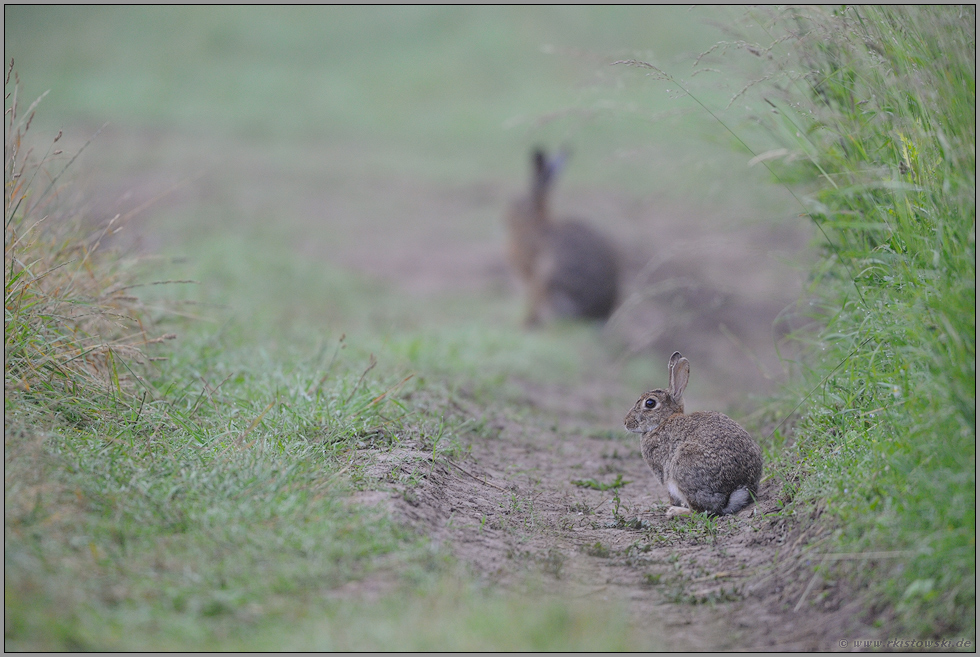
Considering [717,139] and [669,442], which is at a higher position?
[717,139]

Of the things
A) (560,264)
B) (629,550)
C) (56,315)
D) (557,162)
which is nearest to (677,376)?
(629,550)

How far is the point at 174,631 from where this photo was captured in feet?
6.89

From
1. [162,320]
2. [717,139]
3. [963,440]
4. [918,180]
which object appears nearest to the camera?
[963,440]

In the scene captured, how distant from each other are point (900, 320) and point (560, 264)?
5.47 m

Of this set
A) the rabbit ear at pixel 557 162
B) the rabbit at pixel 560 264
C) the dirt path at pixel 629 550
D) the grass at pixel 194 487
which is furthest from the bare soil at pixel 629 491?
the rabbit ear at pixel 557 162

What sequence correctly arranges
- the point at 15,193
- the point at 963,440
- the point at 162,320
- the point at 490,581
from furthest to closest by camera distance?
the point at 162,320
the point at 15,193
the point at 490,581
the point at 963,440

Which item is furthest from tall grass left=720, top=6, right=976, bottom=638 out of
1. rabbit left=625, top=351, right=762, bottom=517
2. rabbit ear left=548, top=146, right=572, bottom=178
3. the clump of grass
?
rabbit ear left=548, top=146, right=572, bottom=178

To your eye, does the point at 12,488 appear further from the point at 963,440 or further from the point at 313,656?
the point at 963,440

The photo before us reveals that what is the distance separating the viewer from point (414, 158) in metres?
14.4

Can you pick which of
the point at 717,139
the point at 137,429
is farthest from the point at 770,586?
the point at 717,139

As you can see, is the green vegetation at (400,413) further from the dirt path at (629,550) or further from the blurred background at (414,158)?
the blurred background at (414,158)

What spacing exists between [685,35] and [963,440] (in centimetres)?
1669

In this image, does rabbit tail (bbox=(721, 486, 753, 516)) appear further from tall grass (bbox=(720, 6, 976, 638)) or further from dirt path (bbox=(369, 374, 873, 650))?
tall grass (bbox=(720, 6, 976, 638))

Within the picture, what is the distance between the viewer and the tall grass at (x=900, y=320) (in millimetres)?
2342
